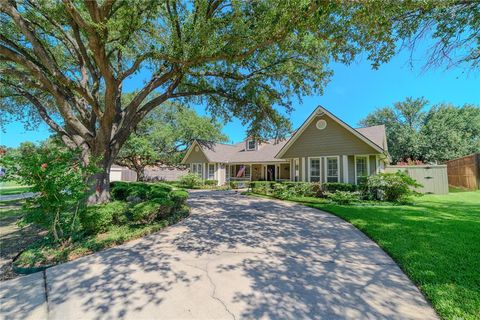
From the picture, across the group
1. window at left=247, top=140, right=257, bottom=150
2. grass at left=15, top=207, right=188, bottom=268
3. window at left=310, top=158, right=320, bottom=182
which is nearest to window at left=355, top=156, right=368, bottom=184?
window at left=310, top=158, right=320, bottom=182

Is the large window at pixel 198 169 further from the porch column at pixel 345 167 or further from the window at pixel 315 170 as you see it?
the porch column at pixel 345 167

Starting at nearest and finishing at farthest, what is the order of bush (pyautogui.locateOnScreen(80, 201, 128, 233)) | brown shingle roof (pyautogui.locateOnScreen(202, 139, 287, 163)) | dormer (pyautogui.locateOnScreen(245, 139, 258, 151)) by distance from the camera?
1. bush (pyautogui.locateOnScreen(80, 201, 128, 233))
2. brown shingle roof (pyautogui.locateOnScreen(202, 139, 287, 163))
3. dormer (pyautogui.locateOnScreen(245, 139, 258, 151))

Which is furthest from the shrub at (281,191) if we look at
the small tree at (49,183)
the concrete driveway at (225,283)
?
the small tree at (49,183)

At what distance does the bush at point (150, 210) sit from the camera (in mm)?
6375

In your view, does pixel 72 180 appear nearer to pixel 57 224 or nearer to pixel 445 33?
pixel 57 224

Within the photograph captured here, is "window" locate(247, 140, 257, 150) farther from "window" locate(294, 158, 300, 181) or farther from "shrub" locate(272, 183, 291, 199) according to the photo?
"shrub" locate(272, 183, 291, 199)

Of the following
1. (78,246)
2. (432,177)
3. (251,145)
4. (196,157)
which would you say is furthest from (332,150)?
(196,157)

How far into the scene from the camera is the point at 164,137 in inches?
977

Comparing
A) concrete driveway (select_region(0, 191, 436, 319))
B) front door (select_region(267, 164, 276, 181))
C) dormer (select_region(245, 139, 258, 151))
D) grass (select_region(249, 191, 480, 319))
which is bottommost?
concrete driveway (select_region(0, 191, 436, 319))

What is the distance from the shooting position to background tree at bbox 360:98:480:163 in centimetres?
2427

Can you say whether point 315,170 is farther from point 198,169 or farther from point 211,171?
point 198,169

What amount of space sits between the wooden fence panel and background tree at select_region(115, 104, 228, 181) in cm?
2060

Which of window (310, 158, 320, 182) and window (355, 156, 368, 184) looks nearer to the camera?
window (355, 156, 368, 184)

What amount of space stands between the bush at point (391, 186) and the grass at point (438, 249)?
287 cm
